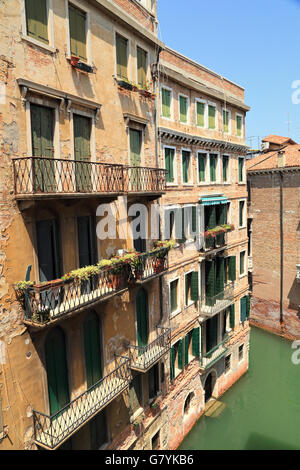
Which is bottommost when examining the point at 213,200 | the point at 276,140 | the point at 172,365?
the point at 172,365

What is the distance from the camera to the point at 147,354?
42.3 feet

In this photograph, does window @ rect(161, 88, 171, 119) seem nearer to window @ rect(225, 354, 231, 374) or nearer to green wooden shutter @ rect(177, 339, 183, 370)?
green wooden shutter @ rect(177, 339, 183, 370)

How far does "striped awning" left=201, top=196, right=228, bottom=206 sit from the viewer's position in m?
17.5

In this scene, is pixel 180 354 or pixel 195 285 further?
pixel 195 285

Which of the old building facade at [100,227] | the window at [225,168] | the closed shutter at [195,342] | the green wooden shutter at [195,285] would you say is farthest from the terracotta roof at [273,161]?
the closed shutter at [195,342]

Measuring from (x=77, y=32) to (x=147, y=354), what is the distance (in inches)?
444

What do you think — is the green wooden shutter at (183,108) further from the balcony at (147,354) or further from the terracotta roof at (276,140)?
the terracotta roof at (276,140)

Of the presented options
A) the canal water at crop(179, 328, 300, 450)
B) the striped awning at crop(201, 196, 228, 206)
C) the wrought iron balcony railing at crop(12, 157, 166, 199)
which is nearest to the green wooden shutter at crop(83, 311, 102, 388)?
the wrought iron balcony railing at crop(12, 157, 166, 199)

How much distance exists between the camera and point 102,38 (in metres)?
10.5

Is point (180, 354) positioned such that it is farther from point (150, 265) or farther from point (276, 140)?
point (276, 140)

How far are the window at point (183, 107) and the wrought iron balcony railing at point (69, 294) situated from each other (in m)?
8.61

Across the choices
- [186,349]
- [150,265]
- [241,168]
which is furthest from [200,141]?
[186,349]

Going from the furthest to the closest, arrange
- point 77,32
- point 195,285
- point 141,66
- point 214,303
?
point 214,303 → point 195,285 → point 141,66 → point 77,32

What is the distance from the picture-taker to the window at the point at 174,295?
16.0 m
